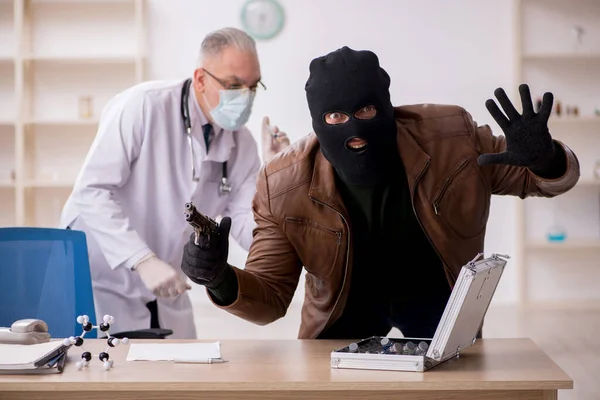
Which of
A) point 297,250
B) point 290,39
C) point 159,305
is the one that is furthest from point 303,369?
point 290,39

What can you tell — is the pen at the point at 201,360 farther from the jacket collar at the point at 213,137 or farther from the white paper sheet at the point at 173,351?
the jacket collar at the point at 213,137

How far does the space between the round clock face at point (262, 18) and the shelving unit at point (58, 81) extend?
0.85m

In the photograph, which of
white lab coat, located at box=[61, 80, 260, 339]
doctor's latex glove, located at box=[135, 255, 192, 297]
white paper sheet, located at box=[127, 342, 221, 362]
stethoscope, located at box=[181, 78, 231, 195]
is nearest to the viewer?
white paper sheet, located at box=[127, 342, 221, 362]

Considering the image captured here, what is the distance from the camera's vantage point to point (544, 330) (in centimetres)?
530

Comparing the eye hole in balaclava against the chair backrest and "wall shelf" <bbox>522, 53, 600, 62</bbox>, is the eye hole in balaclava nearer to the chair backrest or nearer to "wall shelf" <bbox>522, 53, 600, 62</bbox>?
the chair backrest

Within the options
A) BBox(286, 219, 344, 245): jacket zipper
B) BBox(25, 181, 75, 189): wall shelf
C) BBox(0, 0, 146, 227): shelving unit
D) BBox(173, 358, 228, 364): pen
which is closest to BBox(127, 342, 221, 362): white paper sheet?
BBox(173, 358, 228, 364): pen

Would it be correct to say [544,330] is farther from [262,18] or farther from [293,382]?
[293,382]

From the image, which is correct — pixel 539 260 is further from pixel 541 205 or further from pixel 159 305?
pixel 159 305

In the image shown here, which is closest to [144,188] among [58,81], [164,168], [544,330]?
[164,168]

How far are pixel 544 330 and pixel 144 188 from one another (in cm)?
318

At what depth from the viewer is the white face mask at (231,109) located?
3.18 metres

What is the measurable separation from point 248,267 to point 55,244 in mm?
665

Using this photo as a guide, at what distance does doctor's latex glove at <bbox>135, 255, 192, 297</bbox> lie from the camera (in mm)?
2639

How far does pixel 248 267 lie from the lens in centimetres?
229
